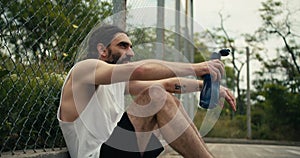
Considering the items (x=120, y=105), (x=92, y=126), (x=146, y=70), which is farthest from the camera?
(x=120, y=105)

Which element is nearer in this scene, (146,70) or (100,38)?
(146,70)

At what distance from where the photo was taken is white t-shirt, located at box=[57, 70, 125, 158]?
237 cm

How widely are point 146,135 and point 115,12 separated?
114 centimetres

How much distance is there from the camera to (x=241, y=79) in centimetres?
3005

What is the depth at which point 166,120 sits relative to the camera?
2.59 m

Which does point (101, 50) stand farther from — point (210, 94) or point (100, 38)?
point (210, 94)

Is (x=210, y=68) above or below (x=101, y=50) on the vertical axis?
below

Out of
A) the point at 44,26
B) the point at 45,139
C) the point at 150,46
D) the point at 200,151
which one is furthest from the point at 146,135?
the point at 150,46

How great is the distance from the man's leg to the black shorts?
4cm

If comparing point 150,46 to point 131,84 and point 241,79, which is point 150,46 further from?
point 241,79

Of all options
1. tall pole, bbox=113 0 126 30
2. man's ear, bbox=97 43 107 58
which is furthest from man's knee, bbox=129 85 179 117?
tall pole, bbox=113 0 126 30

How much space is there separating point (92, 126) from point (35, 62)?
642mm

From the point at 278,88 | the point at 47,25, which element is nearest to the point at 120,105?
the point at 47,25

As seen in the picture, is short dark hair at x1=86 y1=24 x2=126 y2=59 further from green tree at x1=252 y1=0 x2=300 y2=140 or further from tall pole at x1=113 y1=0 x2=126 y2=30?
green tree at x1=252 y1=0 x2=300 y2=140
